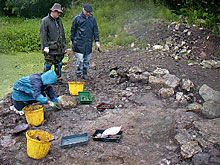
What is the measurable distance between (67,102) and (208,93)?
274cm

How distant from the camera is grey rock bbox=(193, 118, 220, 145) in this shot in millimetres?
6557

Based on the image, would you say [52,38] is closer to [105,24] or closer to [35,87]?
[35,87]

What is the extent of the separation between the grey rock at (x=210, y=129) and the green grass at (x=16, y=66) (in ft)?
14.5

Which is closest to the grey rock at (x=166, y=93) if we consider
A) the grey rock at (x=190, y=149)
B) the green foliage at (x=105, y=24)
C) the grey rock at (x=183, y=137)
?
the grey rock at (x=183, y=137)

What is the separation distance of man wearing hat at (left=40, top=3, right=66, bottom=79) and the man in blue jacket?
56.3 inches

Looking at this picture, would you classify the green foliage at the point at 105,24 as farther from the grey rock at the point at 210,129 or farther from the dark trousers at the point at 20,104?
the grey rock at the point at 210,129

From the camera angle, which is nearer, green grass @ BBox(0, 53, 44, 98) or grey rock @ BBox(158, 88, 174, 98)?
grey rock @ BBox(158, 88, 174, 98)

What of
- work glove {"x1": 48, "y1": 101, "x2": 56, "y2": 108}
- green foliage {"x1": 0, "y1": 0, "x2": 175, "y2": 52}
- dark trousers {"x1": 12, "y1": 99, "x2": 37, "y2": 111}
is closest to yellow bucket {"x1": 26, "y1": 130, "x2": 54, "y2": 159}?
work glove {"x1": 48, "y1": 101, "x2": 56, "y2": 108}

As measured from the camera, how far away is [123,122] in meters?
7.17

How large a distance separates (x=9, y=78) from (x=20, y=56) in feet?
7.01

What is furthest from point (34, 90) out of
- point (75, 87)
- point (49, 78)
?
point (75, 87)

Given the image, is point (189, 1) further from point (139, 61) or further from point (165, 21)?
point (139, 61)

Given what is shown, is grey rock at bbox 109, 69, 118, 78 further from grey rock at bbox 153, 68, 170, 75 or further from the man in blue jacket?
the man in blue jacket

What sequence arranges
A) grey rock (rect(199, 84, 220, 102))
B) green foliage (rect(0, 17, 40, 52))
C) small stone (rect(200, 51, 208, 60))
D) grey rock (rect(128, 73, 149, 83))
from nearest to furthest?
1. grey rock (rect(199, 84, 220, 102))
2. grey rock (rect(128, 73, 149, 83))
3. small stone (rect(200, 51, 208, 60))
4. green foliage (rect(0, 17, 40, 52))
